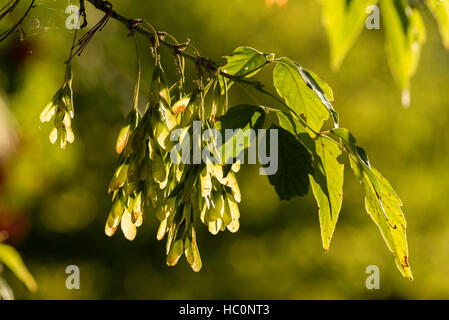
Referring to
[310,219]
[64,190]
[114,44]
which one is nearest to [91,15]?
[114,44]

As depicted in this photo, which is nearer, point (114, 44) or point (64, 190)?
point (114, 44)

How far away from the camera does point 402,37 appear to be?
37 cm

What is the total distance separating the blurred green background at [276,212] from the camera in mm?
5168

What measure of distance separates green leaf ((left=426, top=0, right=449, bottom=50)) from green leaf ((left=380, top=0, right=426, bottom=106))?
33 millimetres

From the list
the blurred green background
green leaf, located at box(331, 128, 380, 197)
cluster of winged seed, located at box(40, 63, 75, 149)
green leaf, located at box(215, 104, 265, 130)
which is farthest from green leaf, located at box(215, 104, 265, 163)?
the blurred green background

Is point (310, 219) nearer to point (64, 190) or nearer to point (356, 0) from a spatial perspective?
point (64, 190)

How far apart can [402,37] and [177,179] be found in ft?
1.22

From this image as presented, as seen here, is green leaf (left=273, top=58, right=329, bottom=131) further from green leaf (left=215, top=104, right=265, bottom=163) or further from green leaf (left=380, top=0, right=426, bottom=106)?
green leaf (left=380, top=0, right=426, bottom=106)

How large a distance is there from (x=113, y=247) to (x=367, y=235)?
257cm

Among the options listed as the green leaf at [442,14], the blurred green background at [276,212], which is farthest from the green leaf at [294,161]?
the blurred green background at [276,212]

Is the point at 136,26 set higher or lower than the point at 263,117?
higher

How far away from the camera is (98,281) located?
541 centimetres

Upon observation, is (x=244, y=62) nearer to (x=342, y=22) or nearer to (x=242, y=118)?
(x=242, y=118)

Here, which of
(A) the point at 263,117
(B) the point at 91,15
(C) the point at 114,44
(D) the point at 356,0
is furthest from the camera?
(C) the point at 114,44
